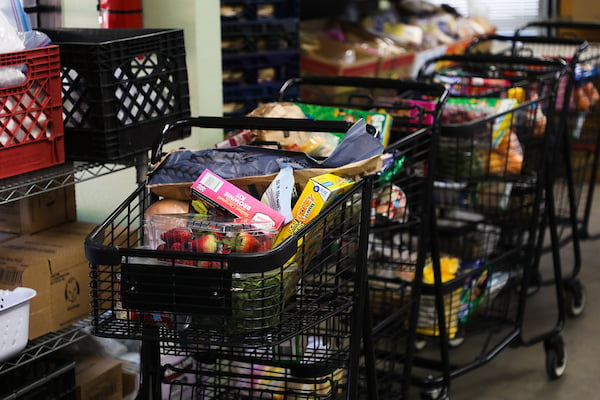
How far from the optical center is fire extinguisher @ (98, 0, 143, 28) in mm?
2826

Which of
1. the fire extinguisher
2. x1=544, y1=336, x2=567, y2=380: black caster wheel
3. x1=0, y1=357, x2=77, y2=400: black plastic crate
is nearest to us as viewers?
x1=0, y1=357, x2=77, y2=400: black plastic crate

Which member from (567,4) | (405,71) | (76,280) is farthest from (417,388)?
(567,4)

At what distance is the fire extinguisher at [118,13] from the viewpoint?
2826 mm

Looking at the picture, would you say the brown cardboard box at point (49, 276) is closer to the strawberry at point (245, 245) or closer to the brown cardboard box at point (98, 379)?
the brown cardboard box at point (98, 379)

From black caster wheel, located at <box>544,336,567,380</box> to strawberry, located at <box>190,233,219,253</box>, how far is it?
2.12 metres

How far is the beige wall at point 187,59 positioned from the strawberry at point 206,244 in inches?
51.2

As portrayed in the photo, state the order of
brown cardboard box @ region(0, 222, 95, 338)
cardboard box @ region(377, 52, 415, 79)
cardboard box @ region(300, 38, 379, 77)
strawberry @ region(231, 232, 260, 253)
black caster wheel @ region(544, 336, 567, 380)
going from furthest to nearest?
cardboard box @ region(377, 52, 415, 79) < cardboard box @ region(300, 38, 379, 77) < black caster wheel @ region(544, 336, 567, 380) < brown cardboard box @ region(0, 222, 95, 338) < strawberry @ region(231, 232, 260, 253)

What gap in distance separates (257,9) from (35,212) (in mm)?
1976

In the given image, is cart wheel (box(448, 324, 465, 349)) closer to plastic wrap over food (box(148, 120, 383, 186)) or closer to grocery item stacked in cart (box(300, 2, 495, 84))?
plastic wrap over food (box(148, 120, 383, 186))

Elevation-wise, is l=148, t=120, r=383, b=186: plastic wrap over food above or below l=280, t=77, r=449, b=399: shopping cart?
above

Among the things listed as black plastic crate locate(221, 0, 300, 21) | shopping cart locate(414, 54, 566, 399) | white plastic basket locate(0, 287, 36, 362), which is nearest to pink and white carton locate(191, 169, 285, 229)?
white plastic basket locate(0, 287, 36, 362)

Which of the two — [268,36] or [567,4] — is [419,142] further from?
[567,4]

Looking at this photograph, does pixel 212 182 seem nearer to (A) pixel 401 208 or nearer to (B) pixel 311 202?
(B) pixel 311 202

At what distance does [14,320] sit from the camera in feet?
6.73
